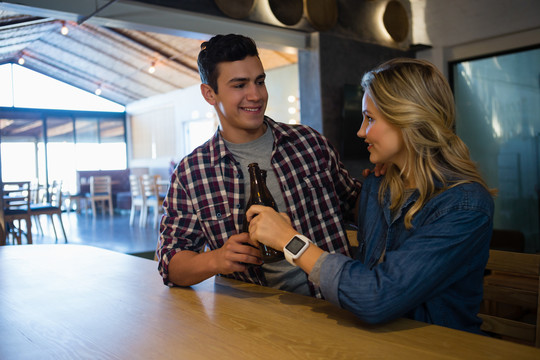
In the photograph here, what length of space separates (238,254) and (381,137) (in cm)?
47

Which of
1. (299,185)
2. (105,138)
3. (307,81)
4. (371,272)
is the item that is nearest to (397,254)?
(371,272)

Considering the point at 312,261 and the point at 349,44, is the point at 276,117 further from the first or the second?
the point at 312,261

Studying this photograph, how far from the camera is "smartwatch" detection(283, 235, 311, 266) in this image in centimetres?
100

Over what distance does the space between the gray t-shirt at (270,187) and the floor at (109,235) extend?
13.2ft

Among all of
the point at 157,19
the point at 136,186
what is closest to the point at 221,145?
the point at 157,19

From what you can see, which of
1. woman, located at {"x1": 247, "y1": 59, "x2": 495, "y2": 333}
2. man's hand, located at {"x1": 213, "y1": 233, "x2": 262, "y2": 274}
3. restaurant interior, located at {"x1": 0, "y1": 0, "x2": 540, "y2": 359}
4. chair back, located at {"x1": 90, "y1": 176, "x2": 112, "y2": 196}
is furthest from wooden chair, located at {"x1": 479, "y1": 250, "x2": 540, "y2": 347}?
chair back, located at {"x1": 90, "y1": 176, "x2": 112, "y2": 196}

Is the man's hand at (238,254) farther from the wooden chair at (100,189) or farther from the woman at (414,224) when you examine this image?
the wooden chair at (100,189)

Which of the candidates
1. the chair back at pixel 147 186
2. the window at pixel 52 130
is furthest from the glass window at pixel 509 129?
the window at pixel 52 130

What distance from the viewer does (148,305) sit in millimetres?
1161

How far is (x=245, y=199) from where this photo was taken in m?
1.58

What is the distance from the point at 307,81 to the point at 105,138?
11449mm

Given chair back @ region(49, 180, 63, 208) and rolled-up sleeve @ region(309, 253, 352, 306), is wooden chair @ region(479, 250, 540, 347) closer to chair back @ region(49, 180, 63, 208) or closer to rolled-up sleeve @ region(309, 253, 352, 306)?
rolled-up sleeve @ region(309, 253, 352, 306)

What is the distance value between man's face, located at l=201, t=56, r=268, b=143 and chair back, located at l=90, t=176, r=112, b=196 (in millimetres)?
11094

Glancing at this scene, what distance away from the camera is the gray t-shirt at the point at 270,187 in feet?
5.03
